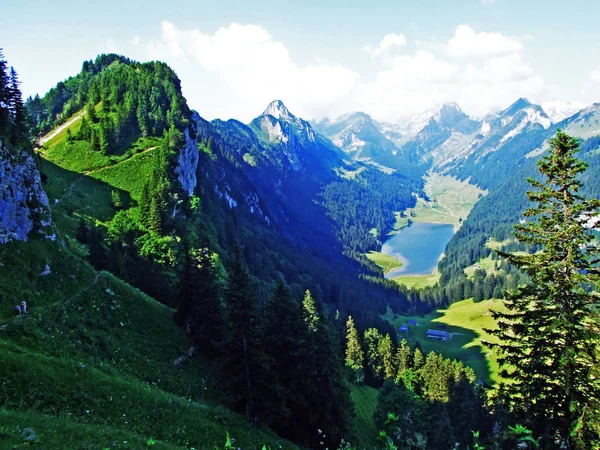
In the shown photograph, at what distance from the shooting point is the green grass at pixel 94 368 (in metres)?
22.7

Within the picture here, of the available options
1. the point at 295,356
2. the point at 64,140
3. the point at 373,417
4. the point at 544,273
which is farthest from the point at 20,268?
the point at 64,140

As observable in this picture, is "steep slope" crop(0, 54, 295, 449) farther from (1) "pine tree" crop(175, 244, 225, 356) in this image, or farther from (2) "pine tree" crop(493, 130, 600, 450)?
(2) "pine tree" crop(493, 130, 600, 450)

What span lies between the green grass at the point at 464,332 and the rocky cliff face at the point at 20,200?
105 meters

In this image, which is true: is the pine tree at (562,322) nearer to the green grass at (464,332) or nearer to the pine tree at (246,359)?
the pine tree at (246,359)

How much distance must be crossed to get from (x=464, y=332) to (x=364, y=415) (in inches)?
4074

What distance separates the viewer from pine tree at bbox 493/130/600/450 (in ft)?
65.6

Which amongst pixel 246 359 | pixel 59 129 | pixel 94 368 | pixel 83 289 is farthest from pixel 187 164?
pixel 94 368

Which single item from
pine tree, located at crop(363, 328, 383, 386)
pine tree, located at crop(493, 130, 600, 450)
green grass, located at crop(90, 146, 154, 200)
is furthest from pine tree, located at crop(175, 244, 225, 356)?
pine tree, located at crop(363, 328, 383, 386)

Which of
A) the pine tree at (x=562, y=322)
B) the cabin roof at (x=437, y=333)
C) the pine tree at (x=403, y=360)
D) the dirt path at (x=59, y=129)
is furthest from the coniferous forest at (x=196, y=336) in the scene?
the cabin roof at (x=437, y=333)

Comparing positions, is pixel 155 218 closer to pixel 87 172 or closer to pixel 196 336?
pixel 87 172

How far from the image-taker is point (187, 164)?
10312 cm

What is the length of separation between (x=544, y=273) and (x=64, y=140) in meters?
111

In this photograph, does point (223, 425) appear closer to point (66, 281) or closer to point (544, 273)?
point (66, 281)

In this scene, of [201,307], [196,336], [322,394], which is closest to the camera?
[322,394]
